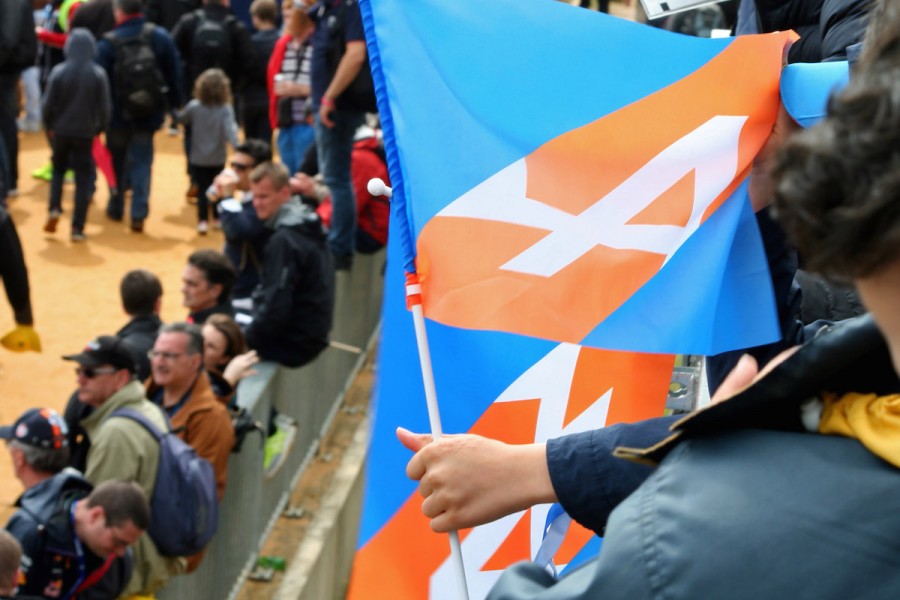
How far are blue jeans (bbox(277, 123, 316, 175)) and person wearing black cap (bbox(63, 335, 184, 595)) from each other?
532 centimetres

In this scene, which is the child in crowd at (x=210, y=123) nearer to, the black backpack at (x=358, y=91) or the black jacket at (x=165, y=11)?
the black backpack at (x=358, y=91)

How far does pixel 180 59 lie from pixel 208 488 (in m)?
8.92

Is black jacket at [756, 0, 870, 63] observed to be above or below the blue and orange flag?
above

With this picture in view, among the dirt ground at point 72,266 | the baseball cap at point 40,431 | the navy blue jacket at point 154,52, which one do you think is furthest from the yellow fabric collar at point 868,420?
the navy blue jacket at point 154,52

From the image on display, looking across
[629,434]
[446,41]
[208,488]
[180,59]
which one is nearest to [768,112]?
[446,41]

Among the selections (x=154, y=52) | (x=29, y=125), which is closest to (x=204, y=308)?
(x=154, y=52)

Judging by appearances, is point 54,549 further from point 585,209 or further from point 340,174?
point 340,174

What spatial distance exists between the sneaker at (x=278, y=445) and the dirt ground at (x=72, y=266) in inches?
61.6

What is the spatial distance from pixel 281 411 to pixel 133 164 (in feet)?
18.9

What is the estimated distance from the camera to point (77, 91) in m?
12.4

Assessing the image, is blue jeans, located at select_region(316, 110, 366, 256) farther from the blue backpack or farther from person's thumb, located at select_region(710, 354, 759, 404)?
person's thumb, located at select_region(710, 354, 759, 404)

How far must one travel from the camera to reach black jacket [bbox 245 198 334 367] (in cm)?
818

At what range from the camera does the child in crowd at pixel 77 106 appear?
40.5ft

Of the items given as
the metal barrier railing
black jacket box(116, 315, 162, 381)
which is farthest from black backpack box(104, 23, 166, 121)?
black jacket box(116, 315, 162, 381)
